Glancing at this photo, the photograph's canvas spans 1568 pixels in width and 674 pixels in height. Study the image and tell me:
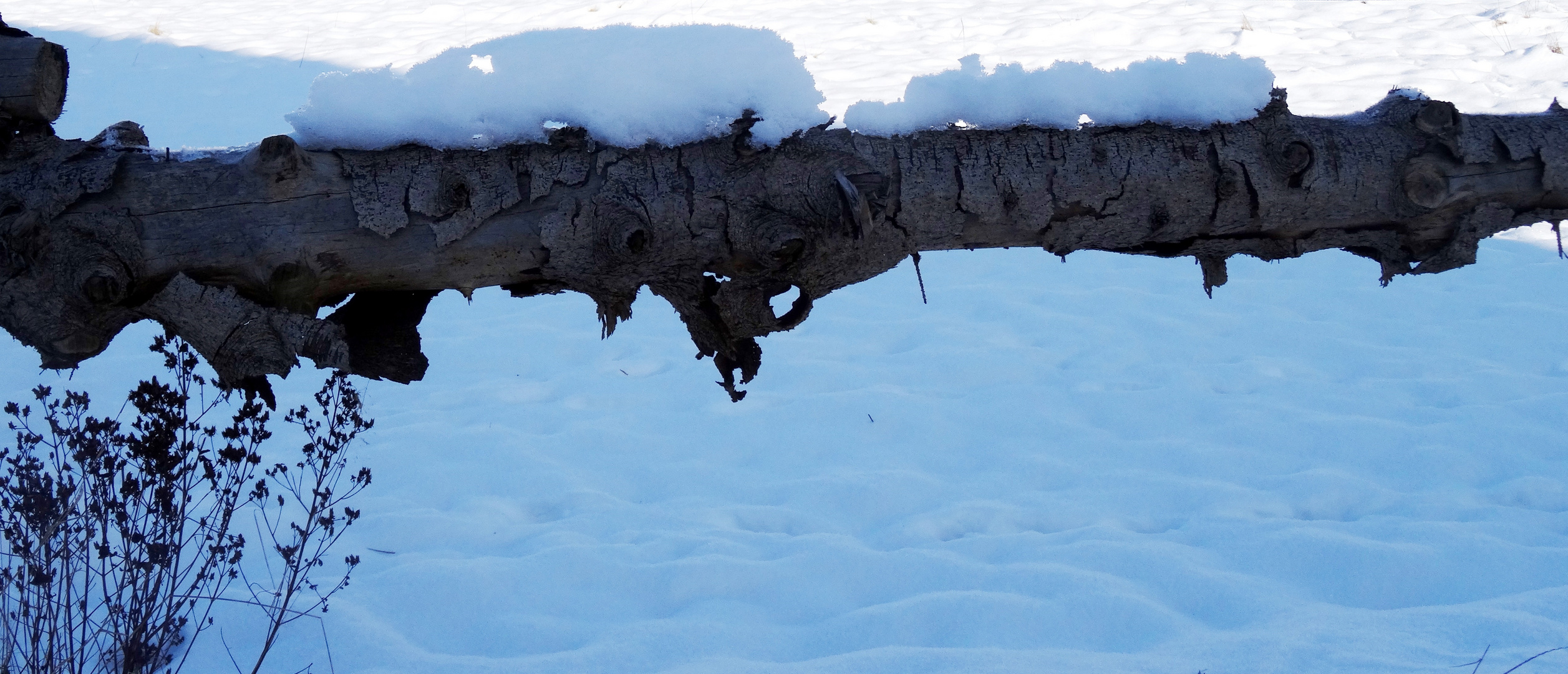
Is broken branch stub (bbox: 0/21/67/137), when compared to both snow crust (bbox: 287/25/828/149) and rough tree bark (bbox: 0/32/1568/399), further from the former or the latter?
snow crust (bbox: 287/25/828/149)

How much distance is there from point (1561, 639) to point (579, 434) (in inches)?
133

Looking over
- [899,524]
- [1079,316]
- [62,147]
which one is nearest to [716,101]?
[62,147]

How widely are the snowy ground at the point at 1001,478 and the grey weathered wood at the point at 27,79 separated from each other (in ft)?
6.88

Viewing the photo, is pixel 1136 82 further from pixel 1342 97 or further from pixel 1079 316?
pixel 1342 97

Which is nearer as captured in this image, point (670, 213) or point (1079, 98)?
point (670, 213)

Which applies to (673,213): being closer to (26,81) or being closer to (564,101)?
(564,101)

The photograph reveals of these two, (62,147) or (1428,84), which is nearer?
(62,147)

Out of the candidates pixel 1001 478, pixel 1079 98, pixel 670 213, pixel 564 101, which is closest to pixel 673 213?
pixel 670 213

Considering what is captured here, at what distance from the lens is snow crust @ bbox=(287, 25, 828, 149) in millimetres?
1342

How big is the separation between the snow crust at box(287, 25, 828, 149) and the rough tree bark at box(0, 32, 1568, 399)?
3 centimetres

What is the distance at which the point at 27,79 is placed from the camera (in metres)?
1.28

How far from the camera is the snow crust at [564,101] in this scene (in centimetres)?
134

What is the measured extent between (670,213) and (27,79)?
82 cm

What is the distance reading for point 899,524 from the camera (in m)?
3.63
